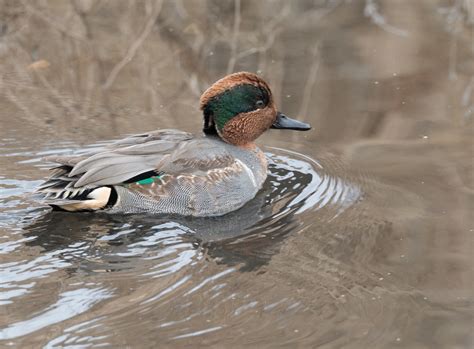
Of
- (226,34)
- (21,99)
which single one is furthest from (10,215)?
(226,34)

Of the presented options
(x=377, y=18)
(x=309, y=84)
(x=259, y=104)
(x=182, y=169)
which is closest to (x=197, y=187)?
(x=182, y=169)

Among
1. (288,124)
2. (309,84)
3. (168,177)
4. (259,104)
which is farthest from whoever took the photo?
(309,84)

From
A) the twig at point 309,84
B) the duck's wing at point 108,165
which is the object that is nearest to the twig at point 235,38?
the twig at point 309,84

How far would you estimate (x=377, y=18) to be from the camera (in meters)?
10.0

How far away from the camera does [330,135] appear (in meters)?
7.70

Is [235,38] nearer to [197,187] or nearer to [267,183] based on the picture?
[267,183]

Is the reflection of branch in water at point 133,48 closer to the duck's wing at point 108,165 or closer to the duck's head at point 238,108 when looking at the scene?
the duck's head at point 238,108

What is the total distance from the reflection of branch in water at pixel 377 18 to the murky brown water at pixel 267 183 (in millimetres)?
75

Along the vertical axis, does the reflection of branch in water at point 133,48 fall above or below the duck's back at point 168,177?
above

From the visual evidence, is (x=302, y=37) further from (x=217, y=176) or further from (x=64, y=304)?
(x=64, y=304)

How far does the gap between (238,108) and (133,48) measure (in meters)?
2.68

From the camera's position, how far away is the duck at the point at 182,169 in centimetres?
626

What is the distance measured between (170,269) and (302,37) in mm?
4729

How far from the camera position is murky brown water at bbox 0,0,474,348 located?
16.3 feet
